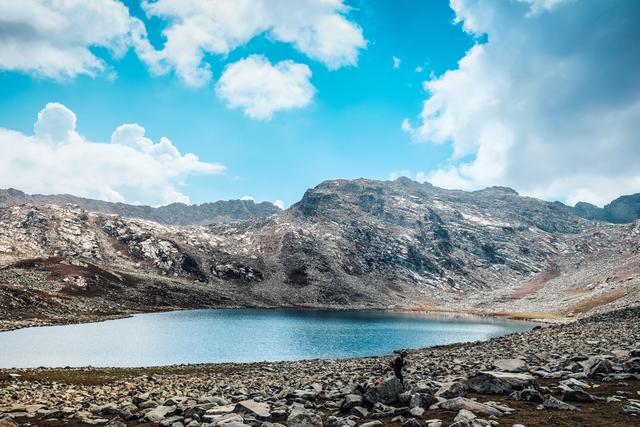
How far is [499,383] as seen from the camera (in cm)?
2253

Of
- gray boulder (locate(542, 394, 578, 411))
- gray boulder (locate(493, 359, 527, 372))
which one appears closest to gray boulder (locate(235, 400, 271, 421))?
gray boulder (locate(542, 394, 578, 411))

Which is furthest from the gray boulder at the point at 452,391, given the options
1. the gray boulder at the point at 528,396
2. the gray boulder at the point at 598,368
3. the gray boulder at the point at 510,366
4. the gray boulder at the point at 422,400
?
the gray boulder at the point at 598,368

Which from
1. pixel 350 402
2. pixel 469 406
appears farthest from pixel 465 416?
pixel 350 402

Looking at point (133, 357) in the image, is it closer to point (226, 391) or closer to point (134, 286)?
point (226, 391)

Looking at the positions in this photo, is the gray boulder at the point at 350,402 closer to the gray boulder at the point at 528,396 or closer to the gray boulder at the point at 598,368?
the gray boulder at the point at 528,396

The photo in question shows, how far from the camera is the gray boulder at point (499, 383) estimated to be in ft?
73.2

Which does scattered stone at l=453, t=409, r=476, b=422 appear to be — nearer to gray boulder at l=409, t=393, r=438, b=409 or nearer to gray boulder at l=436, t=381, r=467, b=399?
gray boulder at l=409, t=393, r=438, b=409

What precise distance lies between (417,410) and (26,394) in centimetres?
2847

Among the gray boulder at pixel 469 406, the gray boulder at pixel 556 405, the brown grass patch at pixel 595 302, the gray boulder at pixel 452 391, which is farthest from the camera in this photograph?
the brown grass patch at pixel 595 302

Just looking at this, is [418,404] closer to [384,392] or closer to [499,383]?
[384,392]

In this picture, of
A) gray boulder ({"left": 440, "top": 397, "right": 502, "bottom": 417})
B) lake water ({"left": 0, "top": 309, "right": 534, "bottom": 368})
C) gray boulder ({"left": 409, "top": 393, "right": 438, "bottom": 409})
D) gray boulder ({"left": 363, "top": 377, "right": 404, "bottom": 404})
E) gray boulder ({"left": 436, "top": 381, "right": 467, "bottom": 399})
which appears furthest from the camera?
lake water ({"left": 0, "top": 309, "right": 534, "bottom": 368})

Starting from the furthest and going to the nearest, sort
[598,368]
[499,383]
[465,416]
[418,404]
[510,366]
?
1. [510,366]
2. [598,368]
3. [499,383]
4. [418,404]
5. [465,416]

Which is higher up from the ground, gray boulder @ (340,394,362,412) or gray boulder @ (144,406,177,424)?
gray boulder @ (340,394,362,412)

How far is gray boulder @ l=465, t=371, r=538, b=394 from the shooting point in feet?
73.2
